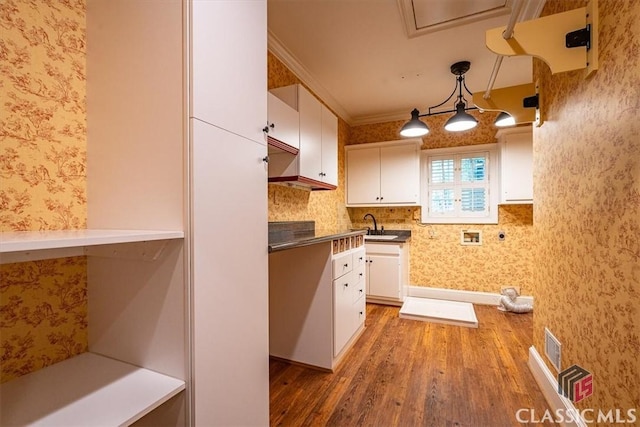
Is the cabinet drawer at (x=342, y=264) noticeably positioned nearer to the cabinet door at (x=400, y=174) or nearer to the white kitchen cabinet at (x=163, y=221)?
the white kitchen cabinet at (x=163, y=221)

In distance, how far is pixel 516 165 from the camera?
3375 mm

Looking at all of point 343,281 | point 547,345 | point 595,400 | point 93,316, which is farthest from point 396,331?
point 93,316

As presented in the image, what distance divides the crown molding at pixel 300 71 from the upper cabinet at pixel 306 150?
44 centimetres

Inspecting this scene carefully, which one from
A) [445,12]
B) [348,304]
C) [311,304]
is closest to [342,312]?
[348,304]

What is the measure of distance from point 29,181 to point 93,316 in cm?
50

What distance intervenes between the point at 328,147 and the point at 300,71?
0.81 m

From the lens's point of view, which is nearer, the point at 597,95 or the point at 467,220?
the point at 597,95

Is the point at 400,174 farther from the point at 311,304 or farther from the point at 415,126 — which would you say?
the point at 311,304

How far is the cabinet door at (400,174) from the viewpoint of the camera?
382 cm

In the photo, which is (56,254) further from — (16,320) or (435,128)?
(435,128)

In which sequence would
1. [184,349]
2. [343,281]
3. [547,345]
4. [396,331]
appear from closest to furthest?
[184,349] < [547,345] < [343,281] < [396,331]

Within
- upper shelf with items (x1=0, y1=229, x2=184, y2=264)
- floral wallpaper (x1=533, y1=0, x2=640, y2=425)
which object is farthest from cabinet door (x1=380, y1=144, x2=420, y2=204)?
upper shelf with items (x1=0, y1=229, x2=184, y2=264)

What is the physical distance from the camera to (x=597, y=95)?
4.00ft

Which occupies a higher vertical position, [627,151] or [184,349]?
[627,151]
